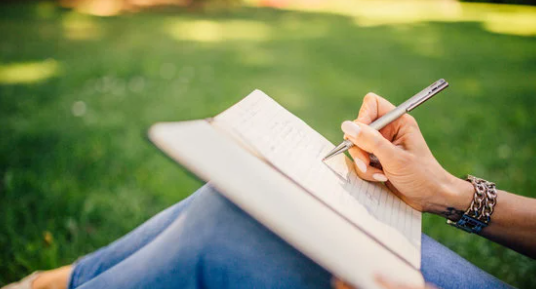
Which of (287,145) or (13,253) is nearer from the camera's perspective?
(287,145)

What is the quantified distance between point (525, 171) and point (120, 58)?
3683 mm

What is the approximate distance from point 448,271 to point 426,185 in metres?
0.21

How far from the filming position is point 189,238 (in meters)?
0.77

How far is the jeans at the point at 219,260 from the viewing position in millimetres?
750

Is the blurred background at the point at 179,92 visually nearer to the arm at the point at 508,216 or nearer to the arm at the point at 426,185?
the arm at the point at 426,185

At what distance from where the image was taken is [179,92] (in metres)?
3.21

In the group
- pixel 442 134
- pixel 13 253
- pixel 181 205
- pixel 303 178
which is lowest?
pixel 13 253

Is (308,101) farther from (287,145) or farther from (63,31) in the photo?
(63,31)

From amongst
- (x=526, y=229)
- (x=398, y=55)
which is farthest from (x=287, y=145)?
(x=398, y=55)

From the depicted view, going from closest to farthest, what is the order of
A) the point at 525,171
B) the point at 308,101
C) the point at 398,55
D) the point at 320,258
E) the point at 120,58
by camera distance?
1. the point at 320,258
2. the point at 525,171
3. the point at 308,101
4. the point at 120,58
5. the point at 398,55

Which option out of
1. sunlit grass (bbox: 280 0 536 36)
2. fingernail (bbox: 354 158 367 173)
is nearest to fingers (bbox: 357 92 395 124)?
fingernail (bbox: 354 158 367 173)

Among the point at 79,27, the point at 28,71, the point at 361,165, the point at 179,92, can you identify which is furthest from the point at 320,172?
the point at 79,27

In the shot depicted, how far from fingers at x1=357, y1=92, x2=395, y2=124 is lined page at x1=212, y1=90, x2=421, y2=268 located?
15 cm

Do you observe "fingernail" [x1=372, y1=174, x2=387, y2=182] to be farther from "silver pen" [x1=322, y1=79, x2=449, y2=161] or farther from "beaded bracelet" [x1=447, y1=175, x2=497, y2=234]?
"beaded bracelet" [x1=447, y1=175, x2=497, y2=234]
